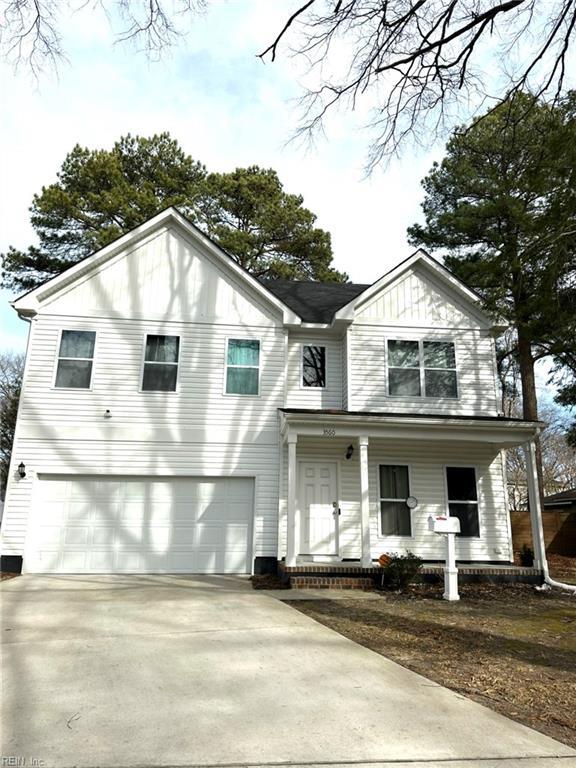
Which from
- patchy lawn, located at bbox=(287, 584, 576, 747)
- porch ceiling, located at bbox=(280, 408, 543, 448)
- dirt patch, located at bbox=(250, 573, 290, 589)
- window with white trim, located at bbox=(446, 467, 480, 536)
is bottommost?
patchy lawn, located at bbox=(287, 584, 576, 747)

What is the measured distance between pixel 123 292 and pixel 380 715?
10.1m

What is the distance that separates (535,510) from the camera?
33.9 ft

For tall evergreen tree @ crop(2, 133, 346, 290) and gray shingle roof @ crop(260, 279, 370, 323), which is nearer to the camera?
gray shingle roof @ crop(260, 279, 370, 323)

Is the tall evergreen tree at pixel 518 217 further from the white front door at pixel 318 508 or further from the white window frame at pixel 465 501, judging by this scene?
the white front door at pixel 318 508

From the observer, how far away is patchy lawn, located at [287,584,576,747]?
152 inches

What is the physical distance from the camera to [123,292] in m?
11.4

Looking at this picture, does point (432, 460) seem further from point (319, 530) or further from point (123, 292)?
point (123, 292)

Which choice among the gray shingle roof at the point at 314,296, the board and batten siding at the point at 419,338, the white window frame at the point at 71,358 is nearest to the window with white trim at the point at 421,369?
the board and batten siding at the point at 419,338

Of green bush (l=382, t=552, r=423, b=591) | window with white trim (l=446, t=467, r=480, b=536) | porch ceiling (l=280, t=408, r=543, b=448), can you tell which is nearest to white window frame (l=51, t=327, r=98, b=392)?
porch ceiling (l=280, t=408, r=543, b=448)

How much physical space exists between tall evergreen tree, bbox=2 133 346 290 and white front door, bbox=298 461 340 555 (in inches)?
476

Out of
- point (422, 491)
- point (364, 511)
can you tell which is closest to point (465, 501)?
point (422, 491)

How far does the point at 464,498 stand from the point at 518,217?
23.0ft

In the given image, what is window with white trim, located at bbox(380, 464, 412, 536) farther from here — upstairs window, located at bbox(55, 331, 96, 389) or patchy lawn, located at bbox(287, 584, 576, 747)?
upstairs window, located at bbox(55, 331, 96, 389)

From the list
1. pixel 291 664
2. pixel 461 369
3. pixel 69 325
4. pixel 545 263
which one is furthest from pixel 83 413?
pixel 545 263
